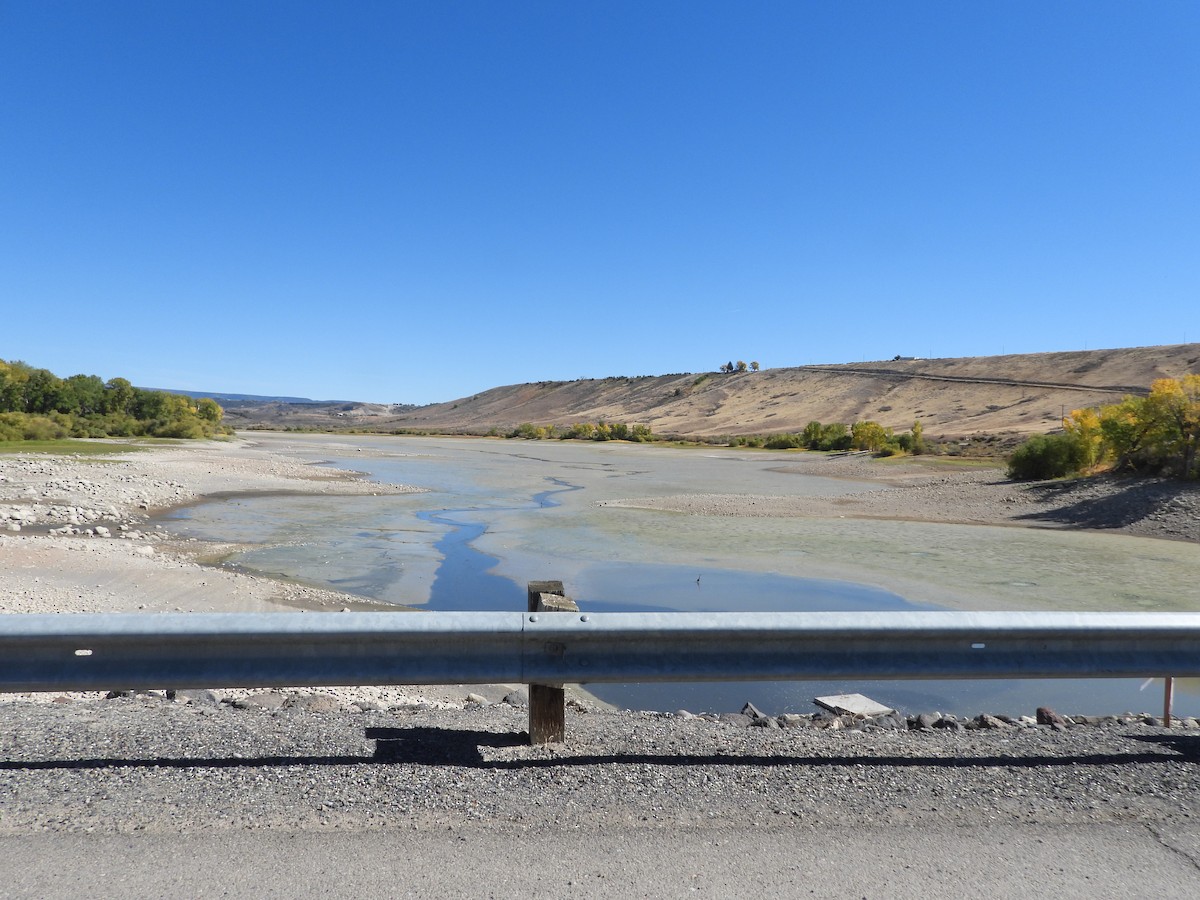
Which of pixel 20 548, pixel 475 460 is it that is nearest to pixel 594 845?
pixel 20 548

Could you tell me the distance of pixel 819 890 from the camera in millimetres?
2986

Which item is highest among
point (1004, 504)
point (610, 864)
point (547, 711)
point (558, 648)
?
point (558, 648)

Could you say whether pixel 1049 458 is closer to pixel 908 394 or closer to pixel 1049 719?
pixel 1049 719

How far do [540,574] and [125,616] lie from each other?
12.1 meters

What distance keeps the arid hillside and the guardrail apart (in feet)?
231

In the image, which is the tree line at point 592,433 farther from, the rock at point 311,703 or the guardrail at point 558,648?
the guardrail at point 558,648

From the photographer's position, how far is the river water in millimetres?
8531

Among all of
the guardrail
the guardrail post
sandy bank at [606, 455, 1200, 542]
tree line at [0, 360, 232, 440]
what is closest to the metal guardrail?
the guardrail

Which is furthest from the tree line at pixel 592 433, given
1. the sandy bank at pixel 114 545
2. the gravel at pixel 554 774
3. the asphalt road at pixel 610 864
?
the asphalt road at pixel 610 864

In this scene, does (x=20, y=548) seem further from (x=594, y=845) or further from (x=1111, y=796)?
(x=1111, y=796)

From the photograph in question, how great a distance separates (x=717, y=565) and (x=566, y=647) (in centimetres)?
1343

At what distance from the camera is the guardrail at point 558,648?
3906mm

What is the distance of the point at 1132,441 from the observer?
27938mm

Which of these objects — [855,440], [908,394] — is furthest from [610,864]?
[908,394]
